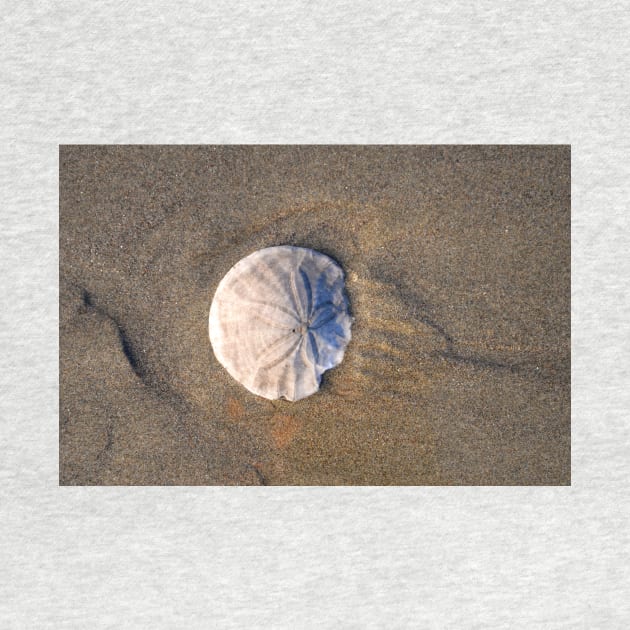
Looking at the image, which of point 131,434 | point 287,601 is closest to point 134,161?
point 131,434

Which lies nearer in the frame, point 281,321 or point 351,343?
point 281,321

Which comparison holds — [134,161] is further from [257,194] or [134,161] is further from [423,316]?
[423,316]

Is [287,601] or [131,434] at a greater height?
[131,434]

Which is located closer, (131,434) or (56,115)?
(56,115)

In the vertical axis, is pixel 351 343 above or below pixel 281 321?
below
